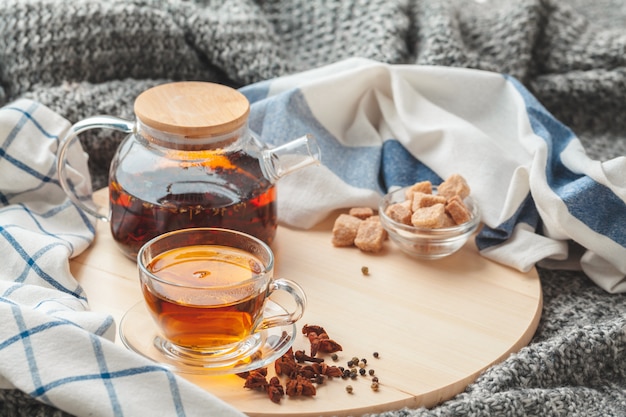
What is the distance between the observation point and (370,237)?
1229mm

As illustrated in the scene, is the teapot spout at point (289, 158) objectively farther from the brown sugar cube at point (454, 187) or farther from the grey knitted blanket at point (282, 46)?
the grey knitted blanket at point (282, 46)

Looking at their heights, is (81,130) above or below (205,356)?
above

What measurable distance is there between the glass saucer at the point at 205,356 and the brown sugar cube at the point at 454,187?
1.09ft

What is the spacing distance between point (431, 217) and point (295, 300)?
271mm

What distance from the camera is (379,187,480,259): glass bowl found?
119 centimetres

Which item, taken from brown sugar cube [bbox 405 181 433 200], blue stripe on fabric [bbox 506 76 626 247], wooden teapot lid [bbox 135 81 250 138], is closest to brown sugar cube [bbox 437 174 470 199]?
brown sugar cube [bbox 405 181 433 200]

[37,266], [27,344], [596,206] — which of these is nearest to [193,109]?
[37,266]

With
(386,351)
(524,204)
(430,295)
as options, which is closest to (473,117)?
(524,204)

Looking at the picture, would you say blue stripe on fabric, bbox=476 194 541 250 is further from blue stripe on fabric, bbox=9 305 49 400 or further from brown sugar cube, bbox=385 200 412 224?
blue stripe on fabric, bbox=9 305 49 400

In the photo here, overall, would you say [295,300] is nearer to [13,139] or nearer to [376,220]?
[376,220]

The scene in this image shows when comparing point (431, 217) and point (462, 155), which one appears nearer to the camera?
point (431, 217)

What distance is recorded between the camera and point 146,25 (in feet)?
5.05

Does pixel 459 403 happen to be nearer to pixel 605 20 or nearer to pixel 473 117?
pixel 473 117

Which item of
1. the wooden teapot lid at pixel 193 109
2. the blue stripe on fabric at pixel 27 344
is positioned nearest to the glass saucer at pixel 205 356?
the blue stripe on fabric at pixel 27 344
